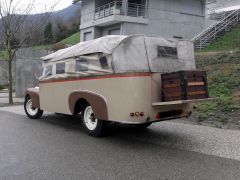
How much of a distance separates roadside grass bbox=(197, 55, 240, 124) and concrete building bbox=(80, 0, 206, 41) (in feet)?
47.1

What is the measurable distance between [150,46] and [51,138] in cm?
326

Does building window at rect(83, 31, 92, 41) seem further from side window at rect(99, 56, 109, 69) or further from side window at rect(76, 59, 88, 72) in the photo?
side window at rect(99, 56, 109, 69)

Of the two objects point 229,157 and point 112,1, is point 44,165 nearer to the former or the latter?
point 229,157

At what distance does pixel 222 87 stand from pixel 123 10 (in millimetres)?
19114

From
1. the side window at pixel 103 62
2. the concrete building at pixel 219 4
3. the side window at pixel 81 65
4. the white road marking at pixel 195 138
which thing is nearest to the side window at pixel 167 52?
the side window at pixel 103 62

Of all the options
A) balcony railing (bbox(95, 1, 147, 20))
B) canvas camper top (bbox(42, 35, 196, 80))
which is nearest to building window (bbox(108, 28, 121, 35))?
balcony railing (bbox(95, 1, 147, 20))

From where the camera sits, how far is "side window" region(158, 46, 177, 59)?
8.53 meters

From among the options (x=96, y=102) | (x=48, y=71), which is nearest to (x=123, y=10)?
(x=48, y=71)

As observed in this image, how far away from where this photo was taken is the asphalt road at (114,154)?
602 centimetres

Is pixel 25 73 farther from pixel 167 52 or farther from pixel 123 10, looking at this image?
pixel 167 52

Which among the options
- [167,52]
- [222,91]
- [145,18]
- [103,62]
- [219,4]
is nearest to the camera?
[103,62]

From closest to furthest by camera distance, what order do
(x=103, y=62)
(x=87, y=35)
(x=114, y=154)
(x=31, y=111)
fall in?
(x=114, y=154), (x=103, y=62), (x=31, y=111), (x=87, y=35)

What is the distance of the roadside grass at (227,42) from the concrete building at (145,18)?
5536mm

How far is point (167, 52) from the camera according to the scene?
8680 mm
